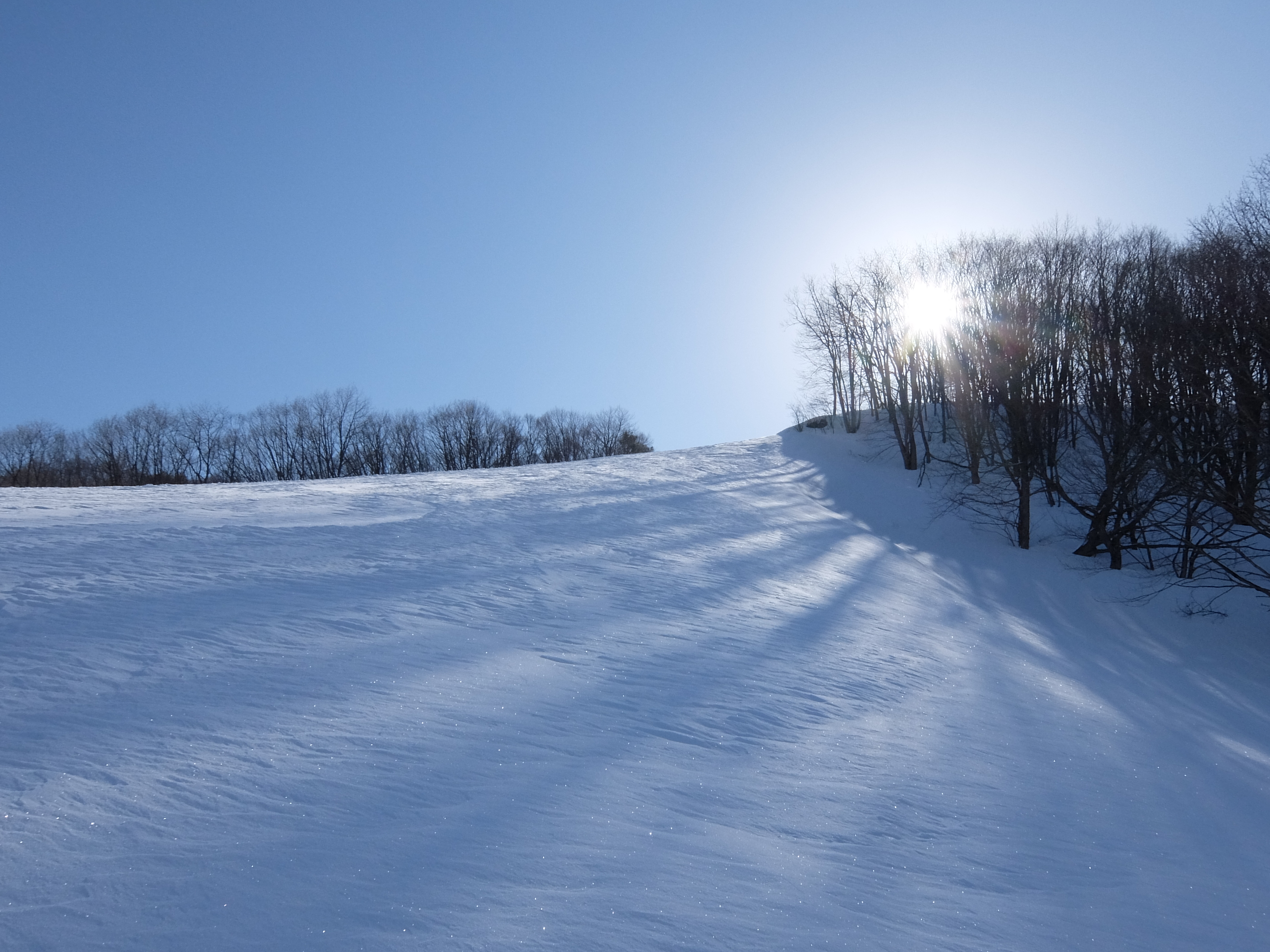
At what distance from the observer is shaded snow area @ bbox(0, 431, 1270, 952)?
9.07ft

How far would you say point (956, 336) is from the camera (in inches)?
862

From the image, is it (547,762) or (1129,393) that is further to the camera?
(1129,393)

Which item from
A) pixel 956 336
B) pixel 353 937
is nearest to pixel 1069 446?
pixel 956 336

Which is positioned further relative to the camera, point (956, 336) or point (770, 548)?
point (956, 336)

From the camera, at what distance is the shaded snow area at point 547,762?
2764 mm

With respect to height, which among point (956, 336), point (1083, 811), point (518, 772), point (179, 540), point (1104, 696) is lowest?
point (1104, 696)

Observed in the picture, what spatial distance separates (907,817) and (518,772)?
7.27ft

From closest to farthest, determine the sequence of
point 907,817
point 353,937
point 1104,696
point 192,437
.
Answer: point 353,937 < point 907,817 < point 1104,696 < point 192,437

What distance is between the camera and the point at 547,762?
→ 397 centimetres

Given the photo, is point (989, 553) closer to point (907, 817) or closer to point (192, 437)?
point (907, 817)

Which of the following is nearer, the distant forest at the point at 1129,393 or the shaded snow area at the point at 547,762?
the shaded snow area at the point at 547,762

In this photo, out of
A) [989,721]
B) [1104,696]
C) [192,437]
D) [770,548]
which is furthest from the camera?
[192,437]

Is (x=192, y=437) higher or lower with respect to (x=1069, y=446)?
higher

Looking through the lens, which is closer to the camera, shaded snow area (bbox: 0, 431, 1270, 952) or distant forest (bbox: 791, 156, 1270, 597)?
shaded snow area (bbox: 0, 431, 1270, 952)
